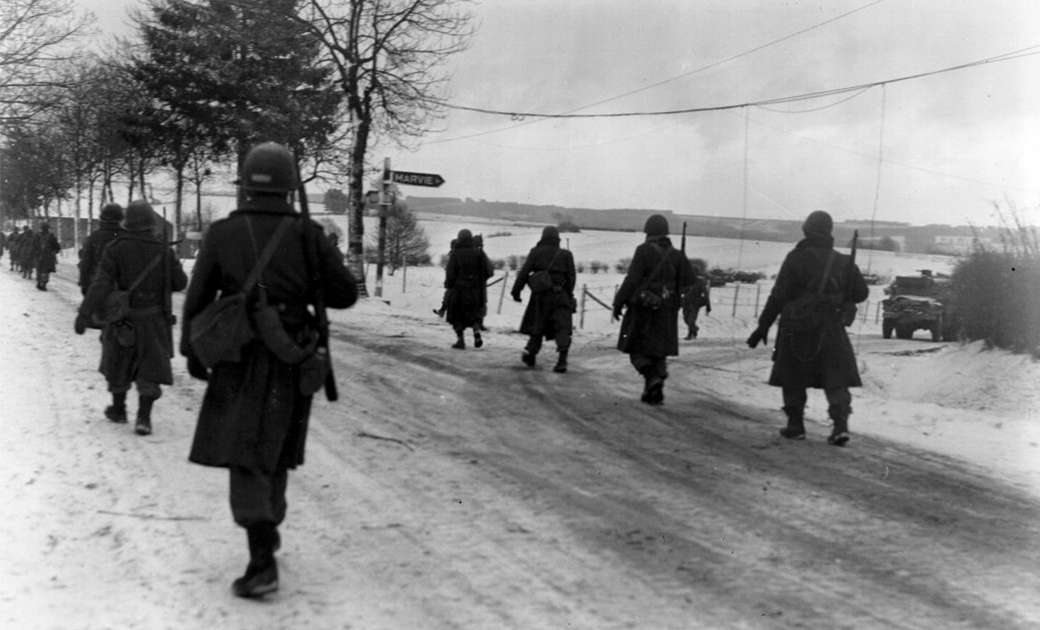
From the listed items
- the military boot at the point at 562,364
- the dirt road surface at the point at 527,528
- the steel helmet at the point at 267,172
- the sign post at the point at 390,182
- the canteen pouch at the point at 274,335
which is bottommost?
the dirt road surface at the point at 527,528

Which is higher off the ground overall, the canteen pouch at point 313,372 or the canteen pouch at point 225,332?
the canteen pouch at point 225,332

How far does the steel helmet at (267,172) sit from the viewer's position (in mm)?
4078

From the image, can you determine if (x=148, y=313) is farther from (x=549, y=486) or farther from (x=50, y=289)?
(x=50, y=289)

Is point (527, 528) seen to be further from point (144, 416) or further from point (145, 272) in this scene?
point (145, 272)

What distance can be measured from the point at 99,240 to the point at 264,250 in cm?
654

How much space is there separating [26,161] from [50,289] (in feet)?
67.8

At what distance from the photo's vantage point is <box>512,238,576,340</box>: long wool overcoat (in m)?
11.8

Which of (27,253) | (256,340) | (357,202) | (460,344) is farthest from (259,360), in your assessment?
(27,253)

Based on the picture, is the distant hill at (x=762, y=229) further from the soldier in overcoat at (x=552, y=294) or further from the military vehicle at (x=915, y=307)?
the military vehicle at (x=915, y=307)

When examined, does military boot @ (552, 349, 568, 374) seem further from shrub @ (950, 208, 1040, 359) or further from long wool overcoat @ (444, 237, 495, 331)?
shrub @ (950, 208, 1040, 359)

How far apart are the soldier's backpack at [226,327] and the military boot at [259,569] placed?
0.76m

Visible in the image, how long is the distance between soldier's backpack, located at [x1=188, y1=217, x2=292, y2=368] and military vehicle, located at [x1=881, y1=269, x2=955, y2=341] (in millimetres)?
25301

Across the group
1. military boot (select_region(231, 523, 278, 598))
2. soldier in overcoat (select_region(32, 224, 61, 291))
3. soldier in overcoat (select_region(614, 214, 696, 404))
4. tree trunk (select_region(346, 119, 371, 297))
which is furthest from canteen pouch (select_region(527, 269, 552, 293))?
soldier in overcoat (select_region(32, 224, 61, 291))

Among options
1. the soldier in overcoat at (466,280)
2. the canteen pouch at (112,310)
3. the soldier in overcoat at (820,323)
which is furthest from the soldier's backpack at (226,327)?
the soldier in overcoat at (466,280)
